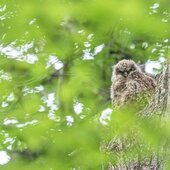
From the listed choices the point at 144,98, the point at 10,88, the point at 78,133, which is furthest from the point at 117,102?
the point at 78,133

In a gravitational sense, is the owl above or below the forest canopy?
below

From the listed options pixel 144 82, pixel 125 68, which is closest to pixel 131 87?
pixel 144 82

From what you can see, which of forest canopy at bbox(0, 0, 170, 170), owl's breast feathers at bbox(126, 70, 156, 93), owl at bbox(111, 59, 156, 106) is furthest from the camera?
owl's breast feathers at bbox(126, 70, 156, 93)

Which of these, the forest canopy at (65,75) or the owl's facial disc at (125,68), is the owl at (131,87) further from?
the forest canopy at (65,75)

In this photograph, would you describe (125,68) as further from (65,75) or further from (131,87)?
(131,87)

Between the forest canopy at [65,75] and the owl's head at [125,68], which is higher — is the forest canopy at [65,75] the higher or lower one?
the higher one

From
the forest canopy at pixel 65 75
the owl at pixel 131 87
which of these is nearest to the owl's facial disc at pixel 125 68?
the owl at pixel 131 87

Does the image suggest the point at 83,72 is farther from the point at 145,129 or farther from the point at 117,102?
the point at 145,129

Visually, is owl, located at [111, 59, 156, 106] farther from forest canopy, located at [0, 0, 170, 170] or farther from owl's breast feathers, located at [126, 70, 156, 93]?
forest canopy, located at [0, 0, 170, 170]

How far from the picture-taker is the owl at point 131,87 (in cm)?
539

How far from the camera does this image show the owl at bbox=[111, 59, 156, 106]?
539 centimetres

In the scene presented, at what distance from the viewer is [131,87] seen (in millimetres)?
5676

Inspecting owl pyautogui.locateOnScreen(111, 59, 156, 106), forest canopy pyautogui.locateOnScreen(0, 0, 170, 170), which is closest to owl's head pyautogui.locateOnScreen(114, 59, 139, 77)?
owl pyautogui.locateOnScreen(111, 59, 156, 106)

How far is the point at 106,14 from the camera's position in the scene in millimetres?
2748
